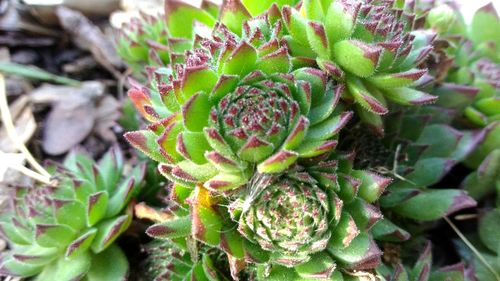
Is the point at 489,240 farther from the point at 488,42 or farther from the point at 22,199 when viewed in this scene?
the point at 22,199

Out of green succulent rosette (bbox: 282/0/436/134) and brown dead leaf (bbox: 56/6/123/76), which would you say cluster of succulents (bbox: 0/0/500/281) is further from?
brown dead leaf (bbox: 56/6/123/76)

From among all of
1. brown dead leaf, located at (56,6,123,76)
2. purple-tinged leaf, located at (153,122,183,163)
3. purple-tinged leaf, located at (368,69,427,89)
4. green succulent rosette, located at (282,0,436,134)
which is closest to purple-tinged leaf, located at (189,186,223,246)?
purple-tinged leaf, located at (153,122,183,163)

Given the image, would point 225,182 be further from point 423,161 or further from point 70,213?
point 423,161

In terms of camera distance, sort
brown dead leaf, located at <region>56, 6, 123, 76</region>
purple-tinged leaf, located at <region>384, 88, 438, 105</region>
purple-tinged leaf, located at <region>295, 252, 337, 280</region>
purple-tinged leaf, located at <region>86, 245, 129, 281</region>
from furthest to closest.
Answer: brown dead leaf, located at <region>56, 6, 123, 76</region> < purple-tinged leaf, located at <region>86, 245, 129, 281</region> < purple-tinged leaf, located at <region>384, 88, 438, 105</region> < purple-tinged leaf, located at <region>295, 252, 337, 280</region>

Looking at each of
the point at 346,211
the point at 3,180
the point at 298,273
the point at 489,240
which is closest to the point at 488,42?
the point at 489,240

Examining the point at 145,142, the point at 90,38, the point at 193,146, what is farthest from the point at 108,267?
the point at 90,38

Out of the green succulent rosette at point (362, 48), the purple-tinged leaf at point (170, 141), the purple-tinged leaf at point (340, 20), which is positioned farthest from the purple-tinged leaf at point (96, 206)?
the purple-tinged leaf at point (340, 20)

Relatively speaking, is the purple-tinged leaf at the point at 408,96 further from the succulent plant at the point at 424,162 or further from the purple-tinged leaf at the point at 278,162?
the purple-tinged leaf at the point at 278,162
